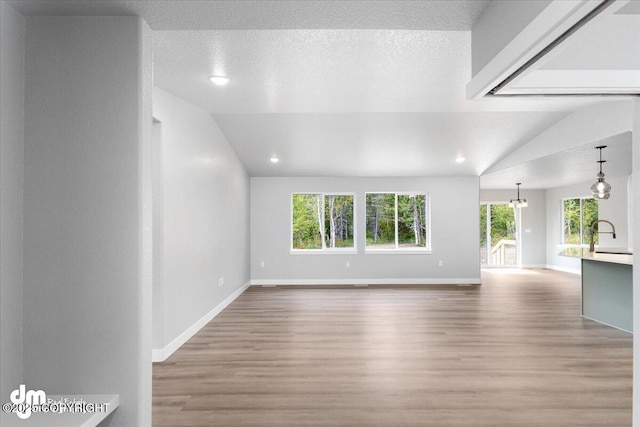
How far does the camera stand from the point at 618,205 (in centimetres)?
922

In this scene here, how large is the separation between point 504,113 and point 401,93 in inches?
77.1

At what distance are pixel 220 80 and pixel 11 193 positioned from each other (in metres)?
2.68

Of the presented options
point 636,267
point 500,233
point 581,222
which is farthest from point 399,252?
point 636,267

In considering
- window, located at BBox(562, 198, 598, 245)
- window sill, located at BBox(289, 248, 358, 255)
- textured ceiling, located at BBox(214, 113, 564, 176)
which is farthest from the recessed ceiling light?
window, located at BBox(562, 198, 598, 245)

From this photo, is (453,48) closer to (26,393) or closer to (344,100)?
(344,100)

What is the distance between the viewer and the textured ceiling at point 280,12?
1.63 meters

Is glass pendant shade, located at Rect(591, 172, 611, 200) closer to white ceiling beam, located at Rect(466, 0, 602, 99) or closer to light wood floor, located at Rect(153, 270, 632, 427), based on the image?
light wood floor, located at Rect(153, 270, 632, 427)

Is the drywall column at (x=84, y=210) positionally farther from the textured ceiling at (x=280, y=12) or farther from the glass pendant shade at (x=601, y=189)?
the glass pendant shade at (x=601, y=189)

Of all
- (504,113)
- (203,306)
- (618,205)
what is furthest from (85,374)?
(618,205)

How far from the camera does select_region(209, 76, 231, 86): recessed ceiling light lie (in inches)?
156

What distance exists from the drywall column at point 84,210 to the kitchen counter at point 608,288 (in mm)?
5618

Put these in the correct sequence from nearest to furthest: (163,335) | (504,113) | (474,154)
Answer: (163,335)
(504,113)
(474,154)

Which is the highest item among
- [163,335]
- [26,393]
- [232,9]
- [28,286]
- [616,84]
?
[232,9]

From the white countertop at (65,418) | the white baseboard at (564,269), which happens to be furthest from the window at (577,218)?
the white countertop at (65,418)
